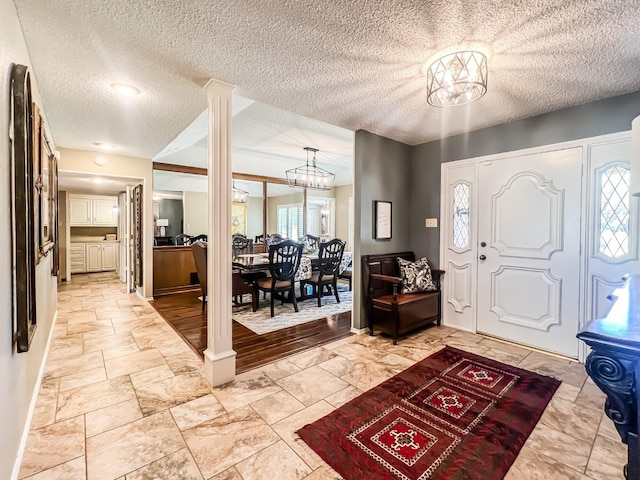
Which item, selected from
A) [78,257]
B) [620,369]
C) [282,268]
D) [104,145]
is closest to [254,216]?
[78,257]

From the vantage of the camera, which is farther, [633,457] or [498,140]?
[498,140]

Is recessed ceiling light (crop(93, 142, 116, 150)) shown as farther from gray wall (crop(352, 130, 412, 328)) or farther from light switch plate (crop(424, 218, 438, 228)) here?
light switch plate (crop(424, 218, 438, 228))

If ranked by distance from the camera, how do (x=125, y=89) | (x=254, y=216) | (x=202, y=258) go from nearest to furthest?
(x=125, y=89) → (x=202, y=258) → (x=254, y=216)

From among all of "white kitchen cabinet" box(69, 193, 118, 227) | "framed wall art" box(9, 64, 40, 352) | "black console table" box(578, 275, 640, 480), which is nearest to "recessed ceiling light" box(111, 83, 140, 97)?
"framed wall art" box(9, 64, 40, 352)

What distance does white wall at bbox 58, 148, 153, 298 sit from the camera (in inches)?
170

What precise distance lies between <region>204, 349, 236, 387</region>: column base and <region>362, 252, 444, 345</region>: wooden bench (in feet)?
5.44

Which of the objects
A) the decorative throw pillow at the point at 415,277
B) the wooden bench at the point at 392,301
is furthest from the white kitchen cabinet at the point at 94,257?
the decorative throw pillow at the point at 415,277

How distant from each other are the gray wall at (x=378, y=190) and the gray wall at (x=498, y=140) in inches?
6.1

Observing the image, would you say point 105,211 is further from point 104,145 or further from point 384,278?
point 384,278

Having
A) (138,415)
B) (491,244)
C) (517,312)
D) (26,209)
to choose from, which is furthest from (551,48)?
(138,415)

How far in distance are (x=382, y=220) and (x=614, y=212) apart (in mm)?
2112

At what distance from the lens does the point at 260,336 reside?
3.34 metres

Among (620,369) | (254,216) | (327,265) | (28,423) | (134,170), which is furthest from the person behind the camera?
(254,216)

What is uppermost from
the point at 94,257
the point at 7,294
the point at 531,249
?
the point at 531,249
